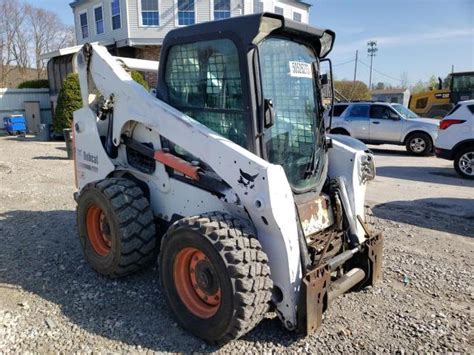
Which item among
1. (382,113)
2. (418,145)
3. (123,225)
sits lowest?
(418,145)

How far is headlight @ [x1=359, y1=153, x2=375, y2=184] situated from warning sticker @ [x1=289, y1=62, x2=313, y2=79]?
3.24ft

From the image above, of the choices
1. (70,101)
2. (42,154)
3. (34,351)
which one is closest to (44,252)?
(34,351)

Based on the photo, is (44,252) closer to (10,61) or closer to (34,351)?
(34,351)

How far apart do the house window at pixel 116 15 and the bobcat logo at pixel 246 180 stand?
20.4 meters

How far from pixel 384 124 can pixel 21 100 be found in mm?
18182

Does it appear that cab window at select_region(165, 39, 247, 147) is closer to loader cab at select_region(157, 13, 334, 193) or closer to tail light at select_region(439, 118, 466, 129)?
loader cab at select_region(157, 13, 334, 193)

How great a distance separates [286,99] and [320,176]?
0.79m

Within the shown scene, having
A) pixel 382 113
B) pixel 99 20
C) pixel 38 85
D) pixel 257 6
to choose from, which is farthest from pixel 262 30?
pixel 38 85

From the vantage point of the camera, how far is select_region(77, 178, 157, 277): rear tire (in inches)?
142

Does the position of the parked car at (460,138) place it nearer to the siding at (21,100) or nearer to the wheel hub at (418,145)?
the wheel hub at (418,145)

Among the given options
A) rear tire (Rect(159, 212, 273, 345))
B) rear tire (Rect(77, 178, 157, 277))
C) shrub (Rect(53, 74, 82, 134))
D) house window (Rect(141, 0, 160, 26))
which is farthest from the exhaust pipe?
house window (Rect(141, 0, 160, 26))

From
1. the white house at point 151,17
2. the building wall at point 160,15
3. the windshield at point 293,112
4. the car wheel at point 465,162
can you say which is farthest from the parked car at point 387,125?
the windshield at point 293,112

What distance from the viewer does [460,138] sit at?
958 centimetres

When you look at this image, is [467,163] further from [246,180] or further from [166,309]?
[166,309]
